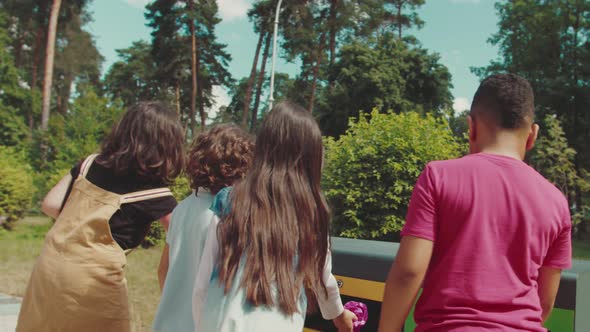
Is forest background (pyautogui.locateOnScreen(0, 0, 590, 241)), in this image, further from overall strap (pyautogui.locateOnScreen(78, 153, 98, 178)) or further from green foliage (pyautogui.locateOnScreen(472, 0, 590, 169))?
overall strap (pyautogui.locateOnScreen(78, 153, 98, 178))

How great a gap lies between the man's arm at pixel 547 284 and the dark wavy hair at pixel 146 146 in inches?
59.5

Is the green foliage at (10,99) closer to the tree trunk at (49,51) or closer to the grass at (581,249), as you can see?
the tree trunk at (49,51)

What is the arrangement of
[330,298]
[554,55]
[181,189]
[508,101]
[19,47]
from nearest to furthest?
[508,101]
[330,298]
[181,189]
[554,55]
[19,47]

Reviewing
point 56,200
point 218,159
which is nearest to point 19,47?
point 56,200

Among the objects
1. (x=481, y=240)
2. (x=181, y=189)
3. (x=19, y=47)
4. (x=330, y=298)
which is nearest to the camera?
(x=481, y=240)

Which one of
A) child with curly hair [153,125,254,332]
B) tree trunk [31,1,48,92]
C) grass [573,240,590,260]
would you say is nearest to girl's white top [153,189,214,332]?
child with curly hair [153,125,254,332]

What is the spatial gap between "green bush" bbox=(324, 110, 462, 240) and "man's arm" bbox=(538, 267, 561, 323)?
163 inches

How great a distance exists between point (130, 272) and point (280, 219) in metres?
7.49

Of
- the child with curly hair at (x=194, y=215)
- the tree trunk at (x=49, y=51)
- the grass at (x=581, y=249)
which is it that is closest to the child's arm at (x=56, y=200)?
the child with curly hair at (x=194, y=215)

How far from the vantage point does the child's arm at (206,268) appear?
186 cm

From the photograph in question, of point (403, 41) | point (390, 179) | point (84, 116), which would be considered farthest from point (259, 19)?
point (390, 179)

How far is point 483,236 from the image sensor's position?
1.54 meters

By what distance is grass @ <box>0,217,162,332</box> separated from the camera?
243 inches

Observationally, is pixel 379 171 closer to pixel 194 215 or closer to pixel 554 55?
pixel 194 215
